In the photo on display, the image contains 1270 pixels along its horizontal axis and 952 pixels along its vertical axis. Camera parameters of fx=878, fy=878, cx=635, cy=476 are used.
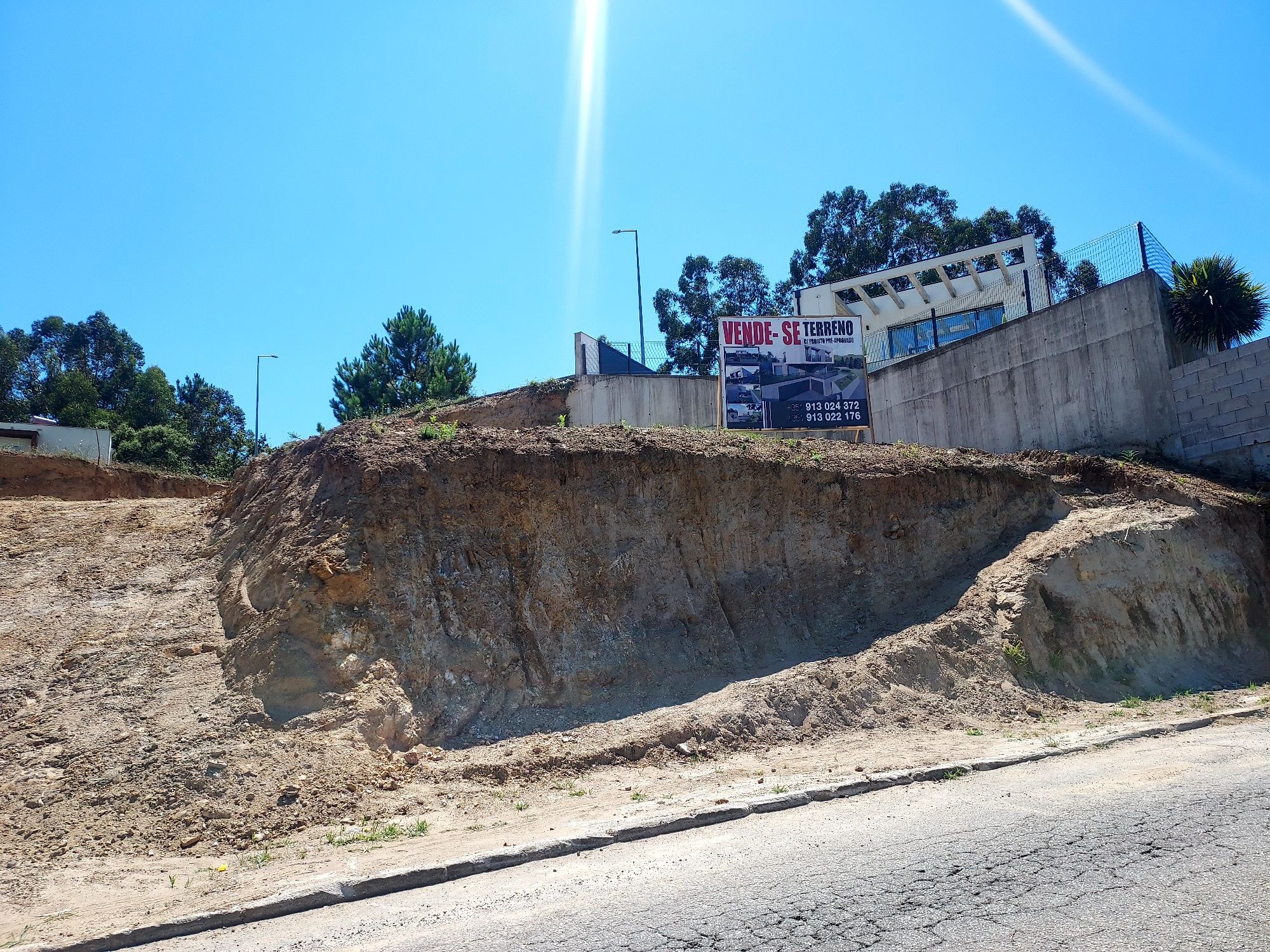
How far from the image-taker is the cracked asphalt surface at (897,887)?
15.4 feet

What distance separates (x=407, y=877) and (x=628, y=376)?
1809 centimetres

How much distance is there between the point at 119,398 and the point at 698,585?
4138 centimetres

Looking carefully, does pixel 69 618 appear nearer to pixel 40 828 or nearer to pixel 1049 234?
pixel 40 828

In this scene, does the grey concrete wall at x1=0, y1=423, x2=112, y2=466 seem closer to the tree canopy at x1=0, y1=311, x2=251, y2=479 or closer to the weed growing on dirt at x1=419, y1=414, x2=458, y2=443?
the tree canopy at x1=0, y1=311, x2=251, y2=479

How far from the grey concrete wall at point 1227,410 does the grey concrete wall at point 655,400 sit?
1045 centimetres

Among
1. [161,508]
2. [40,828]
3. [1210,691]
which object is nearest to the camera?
[40,828]

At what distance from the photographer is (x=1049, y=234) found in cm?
4181

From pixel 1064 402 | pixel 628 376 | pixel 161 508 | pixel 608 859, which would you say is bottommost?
pixel 608 859

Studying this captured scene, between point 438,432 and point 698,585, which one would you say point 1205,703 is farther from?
point 438,432

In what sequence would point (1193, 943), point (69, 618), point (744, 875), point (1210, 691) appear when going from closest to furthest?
point (1193, 943) → point (744, 875) → point (69, 618) → point (1210, 691)

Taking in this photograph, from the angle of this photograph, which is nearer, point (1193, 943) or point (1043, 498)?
point (1193, 943)

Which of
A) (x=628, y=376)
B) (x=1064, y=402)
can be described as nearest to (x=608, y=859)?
(x=1064, y=402)

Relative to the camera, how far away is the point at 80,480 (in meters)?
20.2

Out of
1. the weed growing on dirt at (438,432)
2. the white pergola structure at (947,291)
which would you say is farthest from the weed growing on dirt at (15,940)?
the white pergola structure at (947,291)
